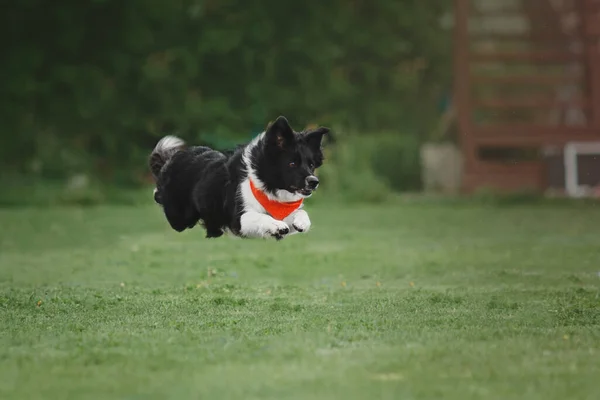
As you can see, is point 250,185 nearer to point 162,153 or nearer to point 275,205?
point 275,205

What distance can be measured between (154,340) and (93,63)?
23537 mm

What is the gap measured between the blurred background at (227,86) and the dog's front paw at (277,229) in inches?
768

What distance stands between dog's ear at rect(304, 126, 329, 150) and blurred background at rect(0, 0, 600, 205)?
750 inches

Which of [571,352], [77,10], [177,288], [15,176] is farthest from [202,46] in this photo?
[571,352]

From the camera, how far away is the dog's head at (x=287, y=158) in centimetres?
695

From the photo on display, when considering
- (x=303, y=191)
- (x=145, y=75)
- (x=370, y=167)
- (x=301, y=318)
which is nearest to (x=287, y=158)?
→ (x=303, y=191)

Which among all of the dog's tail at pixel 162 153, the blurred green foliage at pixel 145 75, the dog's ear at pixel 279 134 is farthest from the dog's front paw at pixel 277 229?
the blurred green foliage at pixel 145 75

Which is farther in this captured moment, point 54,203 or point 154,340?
point 54,203

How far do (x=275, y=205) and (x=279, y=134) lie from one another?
1.66ft

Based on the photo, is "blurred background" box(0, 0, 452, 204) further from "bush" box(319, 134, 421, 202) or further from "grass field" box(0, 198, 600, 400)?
"grass field" box(0, 198, 600, 400)

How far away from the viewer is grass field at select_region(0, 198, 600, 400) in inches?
212

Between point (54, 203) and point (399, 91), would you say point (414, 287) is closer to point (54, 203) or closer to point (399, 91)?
point (54, 203)

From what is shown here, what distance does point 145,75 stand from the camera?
28844 mm

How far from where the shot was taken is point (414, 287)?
9859 millimetres
